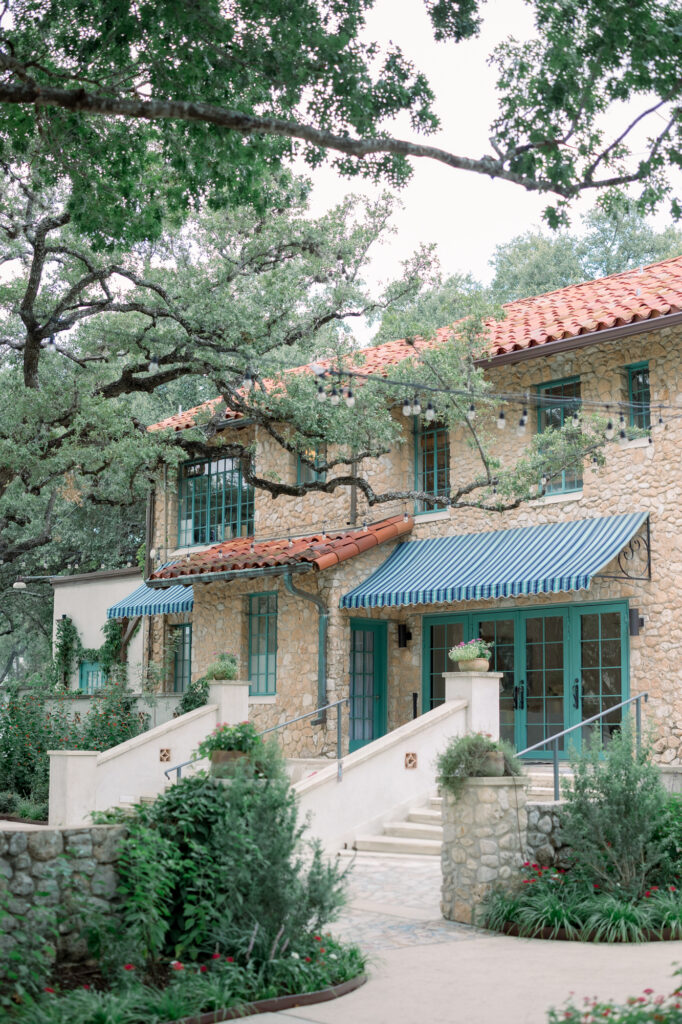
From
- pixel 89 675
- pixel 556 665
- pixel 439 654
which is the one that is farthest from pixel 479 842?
pixel 89 675

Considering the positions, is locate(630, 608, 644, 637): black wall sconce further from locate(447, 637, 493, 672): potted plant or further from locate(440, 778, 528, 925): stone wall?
locate(440, 778, 528, 925): stone wall

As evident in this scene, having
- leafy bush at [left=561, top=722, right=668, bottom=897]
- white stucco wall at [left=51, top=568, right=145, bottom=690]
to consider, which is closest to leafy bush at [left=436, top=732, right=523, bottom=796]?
leafy bush at [left=561, top=722, right=668, bottom=897]

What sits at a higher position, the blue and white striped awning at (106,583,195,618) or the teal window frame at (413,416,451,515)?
the teal window frame at (413,416,451,515)

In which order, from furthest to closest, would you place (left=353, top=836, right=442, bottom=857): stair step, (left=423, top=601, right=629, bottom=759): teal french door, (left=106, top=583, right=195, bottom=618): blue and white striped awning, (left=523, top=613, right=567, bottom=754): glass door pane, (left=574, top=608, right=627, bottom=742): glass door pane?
(left=106, top=583, right=195, bottom=618): blue and white striped awning → (left=523, top=613, right=567, bottom=754): glass door pane → (left=423, top=601, right=629, bottom=759): teal french door → (left=574, top=608, right=627, bottom=742): glass door pane → (left=353, top=836, right=442, bottom=857): stair step

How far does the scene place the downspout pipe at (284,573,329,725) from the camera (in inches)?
729

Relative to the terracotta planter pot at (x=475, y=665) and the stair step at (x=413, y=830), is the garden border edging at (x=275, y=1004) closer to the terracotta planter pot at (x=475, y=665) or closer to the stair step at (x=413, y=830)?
the stair step at (x=413, y=830)

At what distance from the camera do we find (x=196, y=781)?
858 cm

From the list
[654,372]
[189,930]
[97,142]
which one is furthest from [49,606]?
[189,930]

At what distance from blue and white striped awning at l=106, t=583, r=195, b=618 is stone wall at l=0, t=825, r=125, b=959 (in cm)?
1414

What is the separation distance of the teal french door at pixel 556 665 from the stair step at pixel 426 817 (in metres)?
2.78

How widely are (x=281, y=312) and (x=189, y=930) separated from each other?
36.6ft

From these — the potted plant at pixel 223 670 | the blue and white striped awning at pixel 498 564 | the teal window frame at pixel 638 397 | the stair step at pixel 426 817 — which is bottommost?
the stair step at pixel 426 817

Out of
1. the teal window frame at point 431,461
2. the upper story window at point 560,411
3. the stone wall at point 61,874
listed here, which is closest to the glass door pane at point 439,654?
the teal window frame at point 431,461

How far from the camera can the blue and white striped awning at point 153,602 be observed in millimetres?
22328
